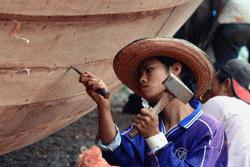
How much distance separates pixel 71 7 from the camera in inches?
98.6

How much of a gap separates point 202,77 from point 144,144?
0.43 metres

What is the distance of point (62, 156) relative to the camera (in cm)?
A: 470

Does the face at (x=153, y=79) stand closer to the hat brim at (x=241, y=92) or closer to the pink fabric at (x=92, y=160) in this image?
the pink fabric at (x=92, y=160)

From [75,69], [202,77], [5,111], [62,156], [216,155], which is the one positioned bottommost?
[62,156]

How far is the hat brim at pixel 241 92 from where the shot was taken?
3.52 metres

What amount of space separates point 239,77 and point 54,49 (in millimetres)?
1275

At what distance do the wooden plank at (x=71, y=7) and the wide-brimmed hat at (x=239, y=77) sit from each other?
0.89 meters

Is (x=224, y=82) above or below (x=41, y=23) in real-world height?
below

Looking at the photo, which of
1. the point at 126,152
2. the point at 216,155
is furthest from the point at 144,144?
the point at 216,155

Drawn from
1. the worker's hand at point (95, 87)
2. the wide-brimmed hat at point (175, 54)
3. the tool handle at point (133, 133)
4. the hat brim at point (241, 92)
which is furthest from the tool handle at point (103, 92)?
the hat brim at point (241, 92)

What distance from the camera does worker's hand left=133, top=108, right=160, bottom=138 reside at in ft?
8.20

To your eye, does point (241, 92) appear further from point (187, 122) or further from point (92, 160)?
point (92, 160)

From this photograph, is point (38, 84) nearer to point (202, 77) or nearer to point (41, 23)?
point (41, 23)

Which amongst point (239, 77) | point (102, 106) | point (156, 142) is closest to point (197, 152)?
point (156, 142)
